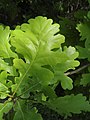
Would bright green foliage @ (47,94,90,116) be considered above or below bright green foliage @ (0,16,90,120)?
below

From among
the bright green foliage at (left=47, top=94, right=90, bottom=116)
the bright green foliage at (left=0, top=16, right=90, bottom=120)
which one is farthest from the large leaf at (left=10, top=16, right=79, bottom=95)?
the bright green foliage at (left=47, top=94, right=90, bottom=116)

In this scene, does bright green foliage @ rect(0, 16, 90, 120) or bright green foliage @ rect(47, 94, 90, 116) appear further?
bright green foliage @ rect(47, 94, 90, 116)

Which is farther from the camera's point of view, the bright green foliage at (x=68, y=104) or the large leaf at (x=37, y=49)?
the bright green foliage at (x=68, y=104)

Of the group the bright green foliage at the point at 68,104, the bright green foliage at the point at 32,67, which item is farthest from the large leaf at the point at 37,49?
the bright green foliage at the point at 68,104

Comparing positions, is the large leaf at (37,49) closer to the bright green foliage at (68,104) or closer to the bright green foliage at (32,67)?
the bright green foliage at (32,67)

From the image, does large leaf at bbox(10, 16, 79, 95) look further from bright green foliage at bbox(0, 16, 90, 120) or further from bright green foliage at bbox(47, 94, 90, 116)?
bright green foliage at bbox(47, 94, 90, 116)

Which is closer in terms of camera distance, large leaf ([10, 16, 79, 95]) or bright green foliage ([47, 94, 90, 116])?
large leaf ([10, 16, 79, 95])
